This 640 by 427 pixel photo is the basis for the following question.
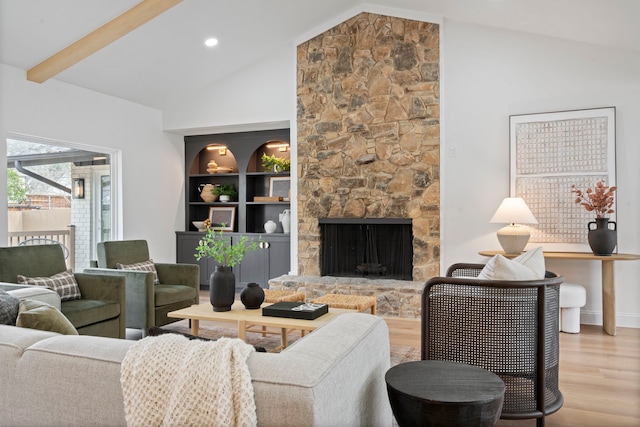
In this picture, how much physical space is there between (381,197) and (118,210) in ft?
10.9

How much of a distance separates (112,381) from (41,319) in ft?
2.23

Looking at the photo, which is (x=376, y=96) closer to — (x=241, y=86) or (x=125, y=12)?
(x=241, y=86)

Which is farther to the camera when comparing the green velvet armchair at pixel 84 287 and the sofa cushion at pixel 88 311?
the green velvet armchair at pixel 84 287

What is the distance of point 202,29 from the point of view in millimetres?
5105

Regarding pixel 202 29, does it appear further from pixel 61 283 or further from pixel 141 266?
pixel 61 283

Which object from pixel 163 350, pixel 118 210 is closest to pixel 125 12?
pixel 118 210

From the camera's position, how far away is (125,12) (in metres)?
4.33

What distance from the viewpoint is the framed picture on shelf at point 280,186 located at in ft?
22.6

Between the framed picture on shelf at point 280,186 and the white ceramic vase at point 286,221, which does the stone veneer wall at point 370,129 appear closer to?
the white ceramic vase at point 286,221

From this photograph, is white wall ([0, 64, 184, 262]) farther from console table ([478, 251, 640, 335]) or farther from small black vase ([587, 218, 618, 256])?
small black vase ([587, 218, 618, 256])

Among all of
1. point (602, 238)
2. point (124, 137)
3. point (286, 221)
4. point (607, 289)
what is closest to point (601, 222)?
point (602, 238)

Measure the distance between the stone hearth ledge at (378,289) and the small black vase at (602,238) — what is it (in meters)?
1.65

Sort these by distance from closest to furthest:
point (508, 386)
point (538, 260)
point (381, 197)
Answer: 1. point (508, 386)
2. point (538, 260)
3. point (381, 197)

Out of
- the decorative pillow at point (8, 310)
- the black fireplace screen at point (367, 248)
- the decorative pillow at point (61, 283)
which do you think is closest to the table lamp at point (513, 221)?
the black fireplace screen at point (367, 248)
